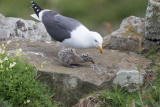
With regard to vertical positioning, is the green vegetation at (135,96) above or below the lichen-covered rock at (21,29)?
below

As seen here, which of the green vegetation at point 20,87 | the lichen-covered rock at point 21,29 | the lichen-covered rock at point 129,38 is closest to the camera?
the green vegetation at point 20,87

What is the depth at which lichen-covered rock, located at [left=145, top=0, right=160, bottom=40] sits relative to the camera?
19.8ft

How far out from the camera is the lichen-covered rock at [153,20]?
19.8 ft

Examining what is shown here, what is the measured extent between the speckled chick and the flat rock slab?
9 centimetres

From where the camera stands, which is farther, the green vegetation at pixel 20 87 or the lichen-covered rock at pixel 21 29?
the lichen-covered rock at pixel 21 29

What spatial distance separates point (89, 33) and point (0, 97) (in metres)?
1.70

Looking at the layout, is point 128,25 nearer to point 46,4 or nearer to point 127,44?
point 127,44

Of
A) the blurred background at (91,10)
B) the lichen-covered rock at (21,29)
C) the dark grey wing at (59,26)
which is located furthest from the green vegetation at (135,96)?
the blurred background at (91,10)

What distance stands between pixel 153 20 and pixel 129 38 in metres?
0.56

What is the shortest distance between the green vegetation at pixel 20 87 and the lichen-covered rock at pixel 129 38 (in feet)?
5.74

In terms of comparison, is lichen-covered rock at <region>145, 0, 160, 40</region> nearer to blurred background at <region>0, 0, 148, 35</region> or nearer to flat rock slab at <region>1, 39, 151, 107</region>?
flat rock slab at <region>1, 39, 151, 107</region>

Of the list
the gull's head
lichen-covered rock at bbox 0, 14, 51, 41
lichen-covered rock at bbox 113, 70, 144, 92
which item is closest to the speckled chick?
the gull's head

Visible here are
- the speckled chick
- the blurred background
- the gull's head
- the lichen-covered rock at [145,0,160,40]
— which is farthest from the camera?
the blurred background

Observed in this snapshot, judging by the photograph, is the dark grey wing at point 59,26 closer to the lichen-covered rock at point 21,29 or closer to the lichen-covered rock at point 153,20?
the lichen-covered rock at point 21,29
